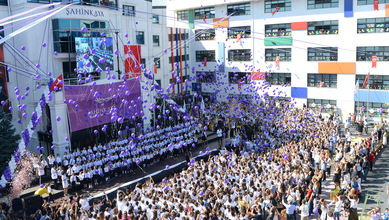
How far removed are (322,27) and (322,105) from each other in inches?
298

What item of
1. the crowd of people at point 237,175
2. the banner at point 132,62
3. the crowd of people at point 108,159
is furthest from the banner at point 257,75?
the crowd of people at point 108,159

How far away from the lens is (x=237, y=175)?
1445cm

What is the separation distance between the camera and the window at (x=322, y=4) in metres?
30.2

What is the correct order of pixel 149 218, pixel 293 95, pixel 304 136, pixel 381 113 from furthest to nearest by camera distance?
pixel 293 95, pixel 381 113, pixel 304 136, pixel 149 218

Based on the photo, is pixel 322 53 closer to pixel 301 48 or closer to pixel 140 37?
pixel 301 48

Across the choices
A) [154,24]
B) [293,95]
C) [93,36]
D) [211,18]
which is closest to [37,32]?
[93,36]

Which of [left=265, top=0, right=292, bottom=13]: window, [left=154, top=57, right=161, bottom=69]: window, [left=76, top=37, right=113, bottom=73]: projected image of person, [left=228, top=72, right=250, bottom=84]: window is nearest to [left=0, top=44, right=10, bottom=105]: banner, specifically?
[left=76, top=37, right=113, bottom=73]: projected image of person

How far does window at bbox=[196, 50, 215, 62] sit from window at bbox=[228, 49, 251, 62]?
225cm

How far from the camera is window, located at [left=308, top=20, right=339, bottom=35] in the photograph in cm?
3039

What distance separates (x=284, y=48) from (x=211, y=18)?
966 cm

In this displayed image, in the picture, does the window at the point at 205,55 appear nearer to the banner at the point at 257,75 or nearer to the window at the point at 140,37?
the banner at the point at 257,75

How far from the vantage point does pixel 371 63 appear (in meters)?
28.9

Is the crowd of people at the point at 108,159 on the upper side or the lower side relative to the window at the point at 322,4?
lower

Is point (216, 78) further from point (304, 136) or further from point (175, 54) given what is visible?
point (304, 136)
